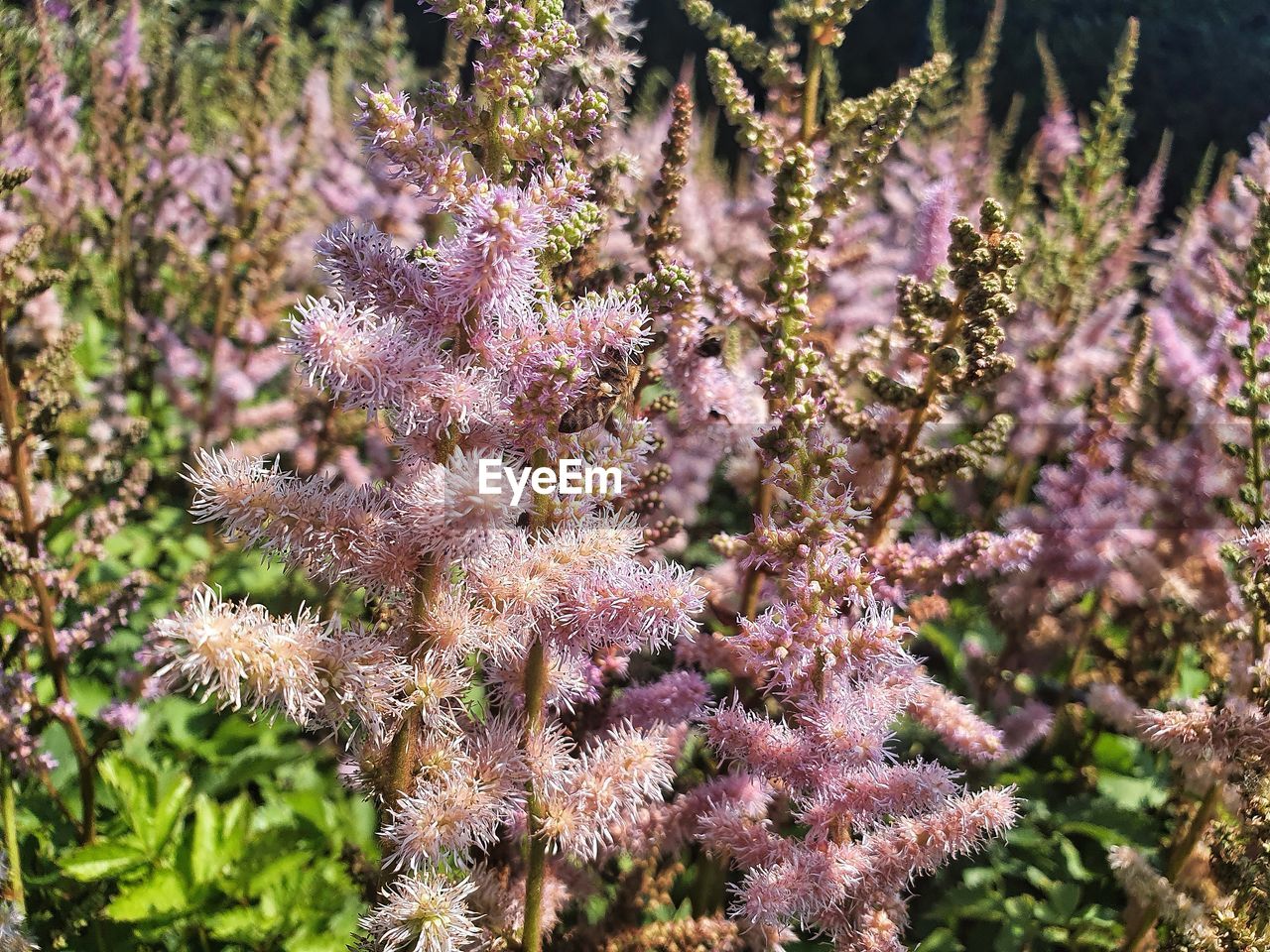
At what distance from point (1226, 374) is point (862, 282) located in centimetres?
115

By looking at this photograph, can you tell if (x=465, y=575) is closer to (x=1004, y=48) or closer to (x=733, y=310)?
(x=733, y=310)

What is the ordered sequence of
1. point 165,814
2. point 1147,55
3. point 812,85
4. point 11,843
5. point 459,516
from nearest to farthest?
point 459,516
point 11,843
point 812,85
point 165,814
point 1147,55

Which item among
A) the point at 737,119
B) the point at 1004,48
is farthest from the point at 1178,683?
the point at 1004,48

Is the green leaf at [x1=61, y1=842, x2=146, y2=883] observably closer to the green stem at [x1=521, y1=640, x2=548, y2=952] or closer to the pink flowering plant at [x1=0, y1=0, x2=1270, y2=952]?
the pink flowering plant at [x1=0, y1=0, x2=1270, y2=952]

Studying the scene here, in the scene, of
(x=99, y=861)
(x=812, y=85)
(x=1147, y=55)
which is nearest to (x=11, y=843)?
(x=99, y=861)

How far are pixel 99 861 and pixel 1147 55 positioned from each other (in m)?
6.85

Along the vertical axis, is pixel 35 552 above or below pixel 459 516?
below

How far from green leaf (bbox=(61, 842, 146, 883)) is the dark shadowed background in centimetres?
328

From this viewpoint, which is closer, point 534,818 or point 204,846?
point 534,818

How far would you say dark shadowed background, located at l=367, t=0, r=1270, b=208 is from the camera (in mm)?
5414

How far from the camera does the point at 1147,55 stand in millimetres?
6344

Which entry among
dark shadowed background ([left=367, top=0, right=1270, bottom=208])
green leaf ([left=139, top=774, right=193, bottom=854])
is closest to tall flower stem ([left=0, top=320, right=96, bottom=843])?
green leaf ([left=139, top=774, right=193, bottom=854])

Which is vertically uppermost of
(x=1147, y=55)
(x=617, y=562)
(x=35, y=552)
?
(x=1147, y=55)

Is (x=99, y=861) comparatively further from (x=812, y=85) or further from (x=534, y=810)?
(x=812, y=85)
